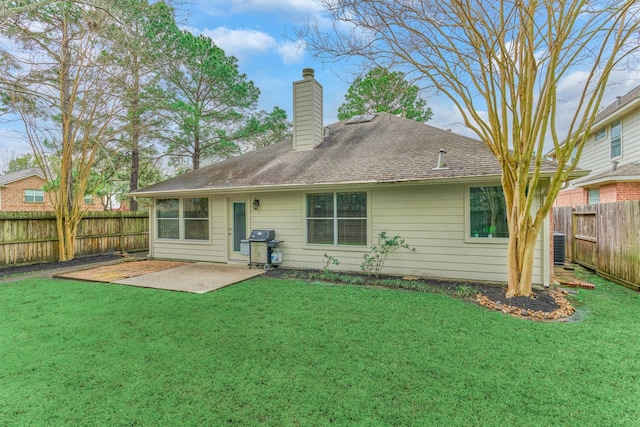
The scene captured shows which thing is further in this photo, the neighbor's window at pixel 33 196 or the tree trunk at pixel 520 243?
the neighbor's window at pixel 33 196

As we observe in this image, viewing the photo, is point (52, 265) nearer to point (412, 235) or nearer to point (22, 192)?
point (412, 235)

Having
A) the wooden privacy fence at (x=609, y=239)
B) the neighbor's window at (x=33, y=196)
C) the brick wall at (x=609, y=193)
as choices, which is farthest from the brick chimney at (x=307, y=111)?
the neighbor's window at (x=33, y=196)

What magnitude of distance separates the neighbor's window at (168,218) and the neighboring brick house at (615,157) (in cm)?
1202

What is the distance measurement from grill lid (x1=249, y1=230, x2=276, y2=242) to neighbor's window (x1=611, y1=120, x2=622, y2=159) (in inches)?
482

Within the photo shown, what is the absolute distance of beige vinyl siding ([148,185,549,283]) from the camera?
20.2 ft

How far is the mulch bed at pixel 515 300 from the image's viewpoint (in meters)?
4.30

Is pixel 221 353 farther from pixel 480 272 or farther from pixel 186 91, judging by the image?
pixel 186 91

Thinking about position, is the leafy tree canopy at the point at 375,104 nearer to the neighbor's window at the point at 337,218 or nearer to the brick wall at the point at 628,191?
the brick wall at the point at 628,191

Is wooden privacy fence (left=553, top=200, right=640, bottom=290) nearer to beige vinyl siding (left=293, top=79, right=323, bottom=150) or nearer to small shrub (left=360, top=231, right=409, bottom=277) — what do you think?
small shrub (left=360, top=231, right=409, bottom=277)

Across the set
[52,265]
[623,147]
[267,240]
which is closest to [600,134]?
[623,147]

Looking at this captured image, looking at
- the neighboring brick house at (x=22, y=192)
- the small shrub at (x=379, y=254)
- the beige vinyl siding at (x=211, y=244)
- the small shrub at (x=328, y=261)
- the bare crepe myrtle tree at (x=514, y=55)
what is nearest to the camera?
the bare crepe myrtle tree at (x=514, y=55)

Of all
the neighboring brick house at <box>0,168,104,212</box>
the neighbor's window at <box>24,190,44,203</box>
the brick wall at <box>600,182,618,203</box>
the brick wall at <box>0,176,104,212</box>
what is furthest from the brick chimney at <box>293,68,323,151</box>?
the neighbor's window at <box>24,190,44,203</box>

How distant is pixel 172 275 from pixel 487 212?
23.0ft

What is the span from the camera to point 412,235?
672 cm
